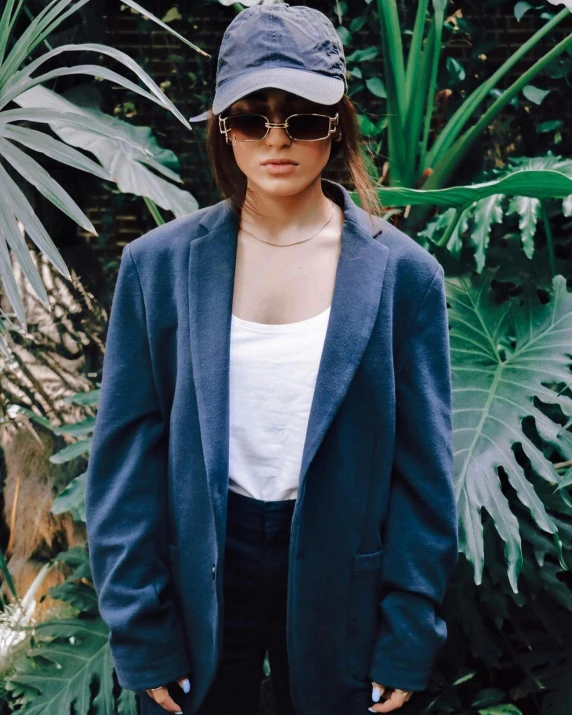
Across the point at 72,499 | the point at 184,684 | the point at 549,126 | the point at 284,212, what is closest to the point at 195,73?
the point at 549,126

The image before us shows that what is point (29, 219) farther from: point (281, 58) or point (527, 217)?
point (527, 217)

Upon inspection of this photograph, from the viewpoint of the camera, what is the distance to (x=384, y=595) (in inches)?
47.1

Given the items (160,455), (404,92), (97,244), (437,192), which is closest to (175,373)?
Result: (160,455)

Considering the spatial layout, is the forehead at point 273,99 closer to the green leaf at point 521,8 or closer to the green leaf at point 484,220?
the green leaf at point 484,220

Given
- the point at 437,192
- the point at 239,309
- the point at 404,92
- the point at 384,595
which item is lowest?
the point at 384,595

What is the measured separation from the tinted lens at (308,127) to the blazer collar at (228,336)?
16 centimetres

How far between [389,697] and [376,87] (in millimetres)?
2116

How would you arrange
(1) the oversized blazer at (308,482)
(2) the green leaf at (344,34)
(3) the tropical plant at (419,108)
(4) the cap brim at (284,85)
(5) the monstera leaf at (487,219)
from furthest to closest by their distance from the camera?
1. (2) the green leaf at (344,34)
2. (3) the tropical plant at (419,108)
3. (5) the monstera leaf at (487,219)
4. (1) the oversized blazer at (308,482)
5. (4) the cap brim at (284,85)

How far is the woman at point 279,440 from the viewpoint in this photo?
3.59 feet

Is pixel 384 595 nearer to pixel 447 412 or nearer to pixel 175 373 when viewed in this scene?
pixel 447 412

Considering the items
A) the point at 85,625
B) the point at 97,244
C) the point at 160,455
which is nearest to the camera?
the point at 160,455

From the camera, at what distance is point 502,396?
71.8 inches

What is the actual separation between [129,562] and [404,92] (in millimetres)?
1726

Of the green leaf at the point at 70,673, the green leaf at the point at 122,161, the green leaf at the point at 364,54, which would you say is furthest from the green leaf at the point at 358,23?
the green leaf at the point at 70,673
